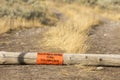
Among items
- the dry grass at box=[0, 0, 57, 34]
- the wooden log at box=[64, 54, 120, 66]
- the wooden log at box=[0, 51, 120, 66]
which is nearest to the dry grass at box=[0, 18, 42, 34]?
the dry grass at box=[0, 0, 57, 34]

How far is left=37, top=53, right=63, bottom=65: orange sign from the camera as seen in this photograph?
8.77 m

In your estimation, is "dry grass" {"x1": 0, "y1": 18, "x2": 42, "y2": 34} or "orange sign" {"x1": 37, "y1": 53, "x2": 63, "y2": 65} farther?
"dry grass" {"x1": 0, "y1": 18, "x2": 42, "y2": 34}

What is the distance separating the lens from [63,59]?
8750 millimetres

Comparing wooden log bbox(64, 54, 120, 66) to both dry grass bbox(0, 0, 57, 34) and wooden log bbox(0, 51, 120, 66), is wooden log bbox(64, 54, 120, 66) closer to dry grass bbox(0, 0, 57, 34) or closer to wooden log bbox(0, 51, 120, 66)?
wooden log bbox(0, 51, 120, 66)

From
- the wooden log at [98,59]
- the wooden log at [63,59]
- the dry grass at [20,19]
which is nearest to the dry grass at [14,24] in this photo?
the dry grass at [20,19]

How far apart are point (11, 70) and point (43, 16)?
486 inches

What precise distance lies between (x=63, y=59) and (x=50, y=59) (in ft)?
1.03

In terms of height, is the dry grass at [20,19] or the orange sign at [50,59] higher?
the dry grass at [20,19]

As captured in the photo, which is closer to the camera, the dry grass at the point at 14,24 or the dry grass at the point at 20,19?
the dry grass at the point at 14,24

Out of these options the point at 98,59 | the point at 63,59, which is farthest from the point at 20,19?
the point at 98,59

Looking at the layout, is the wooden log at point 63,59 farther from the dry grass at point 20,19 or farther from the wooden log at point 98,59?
the dry grass at point 20,19

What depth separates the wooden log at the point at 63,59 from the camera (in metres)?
8.60

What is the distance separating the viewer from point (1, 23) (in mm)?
14695

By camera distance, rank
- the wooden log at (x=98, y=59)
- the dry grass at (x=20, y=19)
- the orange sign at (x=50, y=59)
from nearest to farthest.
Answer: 1. the wooden log at (x=98, y=59)
2. the orange sign at (x=50, y=59)
3. the dry grass at (x=20, y=19)
